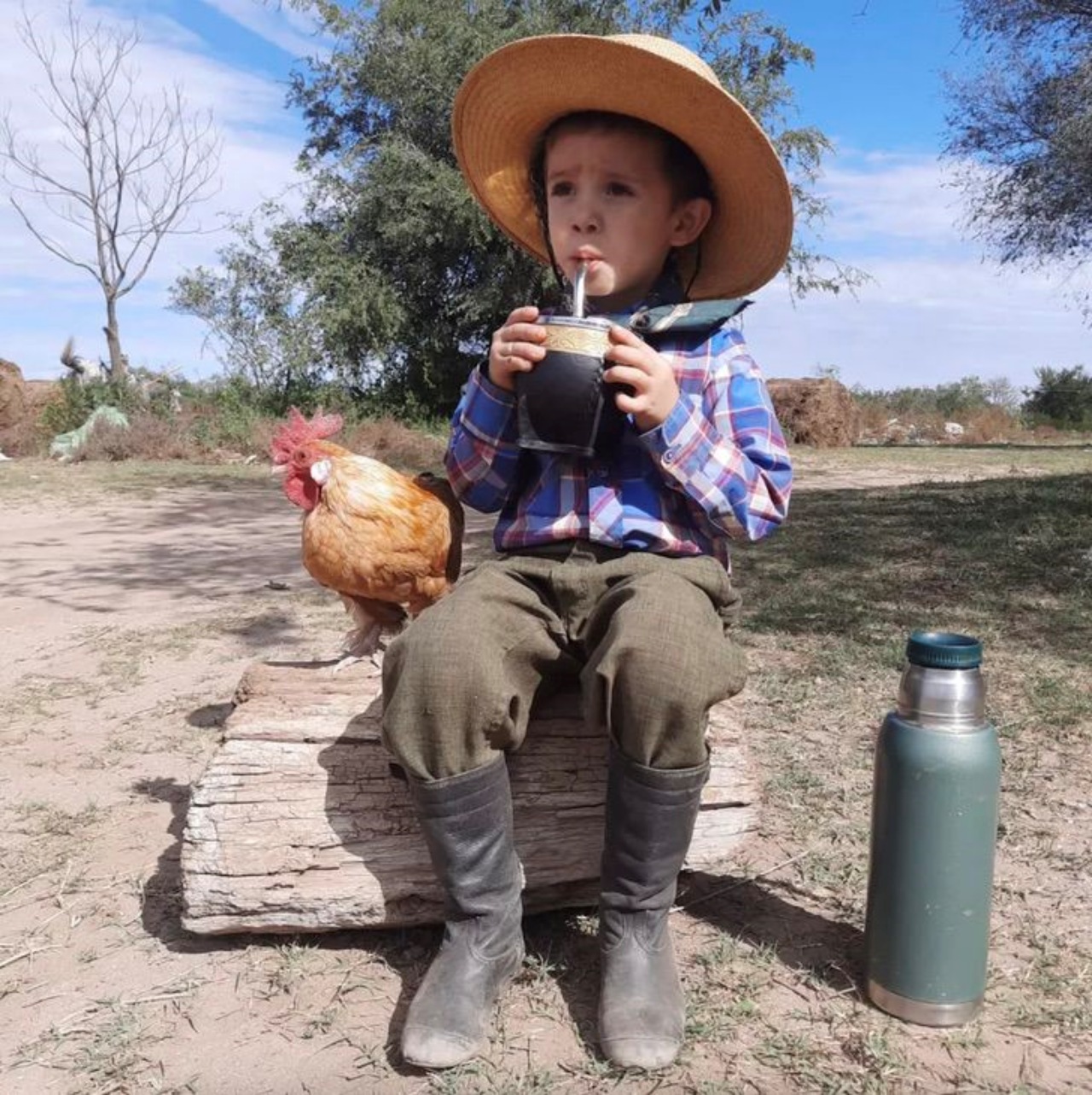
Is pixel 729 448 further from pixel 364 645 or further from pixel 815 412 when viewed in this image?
pixel 815 412

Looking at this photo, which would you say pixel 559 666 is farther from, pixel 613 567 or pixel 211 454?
pixel 211 454

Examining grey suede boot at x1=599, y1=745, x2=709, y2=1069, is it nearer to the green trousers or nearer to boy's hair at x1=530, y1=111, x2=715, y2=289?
the green trousers

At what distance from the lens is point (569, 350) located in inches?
63.2

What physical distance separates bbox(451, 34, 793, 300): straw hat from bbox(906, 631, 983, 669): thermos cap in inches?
34.7

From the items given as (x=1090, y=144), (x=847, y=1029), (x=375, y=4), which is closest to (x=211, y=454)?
(x=375, y=4)

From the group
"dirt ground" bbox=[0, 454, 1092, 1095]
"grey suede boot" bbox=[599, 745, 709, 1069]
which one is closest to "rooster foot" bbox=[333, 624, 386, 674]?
"dirt ground" bbox=[0, 454, 1092, 1095]

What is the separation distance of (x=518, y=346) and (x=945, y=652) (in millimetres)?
Answer: 830

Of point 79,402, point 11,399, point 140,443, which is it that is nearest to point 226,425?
point 140,443

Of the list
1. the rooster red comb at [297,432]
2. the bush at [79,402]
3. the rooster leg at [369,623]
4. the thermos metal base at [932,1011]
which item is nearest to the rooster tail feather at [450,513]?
the rooster leg at [369,623]

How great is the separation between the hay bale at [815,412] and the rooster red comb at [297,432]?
15.8 m

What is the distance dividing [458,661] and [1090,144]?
814 centimetres

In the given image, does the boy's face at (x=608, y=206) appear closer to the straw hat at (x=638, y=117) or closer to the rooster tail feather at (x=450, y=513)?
the straw hat at (x=638, y=117)

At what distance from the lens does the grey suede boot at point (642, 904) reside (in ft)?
5.26

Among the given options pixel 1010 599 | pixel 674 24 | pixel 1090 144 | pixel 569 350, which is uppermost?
pixel 674 24
